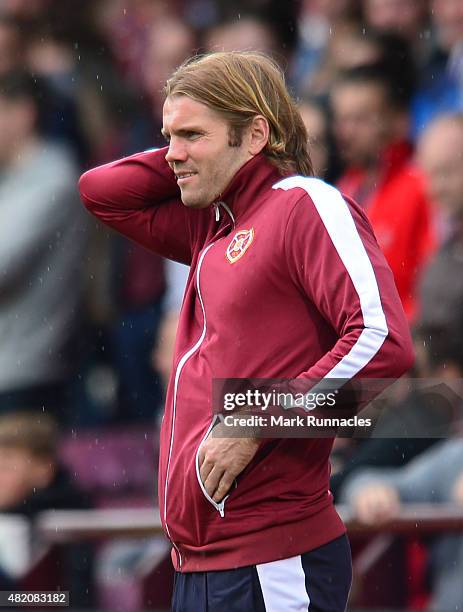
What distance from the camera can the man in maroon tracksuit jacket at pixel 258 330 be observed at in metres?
3.03

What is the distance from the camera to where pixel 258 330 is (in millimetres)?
3139

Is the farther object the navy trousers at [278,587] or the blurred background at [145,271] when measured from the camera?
the blurred background at [145,271]

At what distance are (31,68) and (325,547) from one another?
432cm

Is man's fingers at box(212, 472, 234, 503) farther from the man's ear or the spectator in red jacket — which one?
A: the spectator in red jacket

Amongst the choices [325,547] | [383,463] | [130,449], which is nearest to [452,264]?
[383,463]

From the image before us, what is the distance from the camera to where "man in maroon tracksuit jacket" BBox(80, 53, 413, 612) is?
3.03m

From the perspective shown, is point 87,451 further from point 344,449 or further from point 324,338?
point 324,338

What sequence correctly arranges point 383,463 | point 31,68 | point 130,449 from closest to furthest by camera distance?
point 383,463
point 130,449
point 31,68

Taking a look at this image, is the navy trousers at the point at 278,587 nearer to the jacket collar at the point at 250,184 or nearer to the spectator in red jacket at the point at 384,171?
the jacket collar at the point at 250,184

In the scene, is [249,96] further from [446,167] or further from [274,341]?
[446,167]

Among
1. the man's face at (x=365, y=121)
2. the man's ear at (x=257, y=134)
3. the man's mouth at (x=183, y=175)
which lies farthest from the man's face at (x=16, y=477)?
the man's ear at (x=257, y=134)

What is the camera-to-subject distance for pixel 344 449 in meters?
5.58

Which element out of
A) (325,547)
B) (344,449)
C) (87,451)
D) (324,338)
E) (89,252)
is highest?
(324,338)

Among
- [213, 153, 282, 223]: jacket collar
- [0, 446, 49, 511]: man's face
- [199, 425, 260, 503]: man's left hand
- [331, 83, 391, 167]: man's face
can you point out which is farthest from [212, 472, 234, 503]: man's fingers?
[331, 83, 391, 167]: man's face
